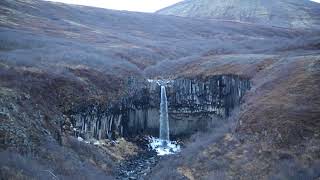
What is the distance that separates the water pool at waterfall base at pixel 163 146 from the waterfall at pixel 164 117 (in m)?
0.88

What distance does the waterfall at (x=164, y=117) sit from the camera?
40.6 metres

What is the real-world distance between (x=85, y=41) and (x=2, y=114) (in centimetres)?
4518

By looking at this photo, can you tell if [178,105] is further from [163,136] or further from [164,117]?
[163,136]

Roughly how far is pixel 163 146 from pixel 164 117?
3.77 metres

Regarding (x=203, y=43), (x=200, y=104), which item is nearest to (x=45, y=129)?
(x=200, y=104)

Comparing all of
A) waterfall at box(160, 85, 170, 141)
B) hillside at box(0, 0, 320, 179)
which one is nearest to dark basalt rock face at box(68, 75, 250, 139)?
hillside at box(0, 0, 320, 179)

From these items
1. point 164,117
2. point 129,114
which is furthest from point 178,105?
point 129,114

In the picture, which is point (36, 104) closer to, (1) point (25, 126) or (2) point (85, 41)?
(1) point (25, 126)

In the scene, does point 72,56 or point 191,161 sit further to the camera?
point 72,56

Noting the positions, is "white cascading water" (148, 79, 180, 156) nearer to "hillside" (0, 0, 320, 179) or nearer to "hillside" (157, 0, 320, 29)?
"hillside" (0, 0, 320, 179)

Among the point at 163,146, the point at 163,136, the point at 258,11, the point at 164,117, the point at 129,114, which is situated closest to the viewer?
the point at 163,146

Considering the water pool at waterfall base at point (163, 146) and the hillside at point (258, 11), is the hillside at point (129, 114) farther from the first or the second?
the hillside at point (258, 11)

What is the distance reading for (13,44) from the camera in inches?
1939

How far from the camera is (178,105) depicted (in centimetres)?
4125
